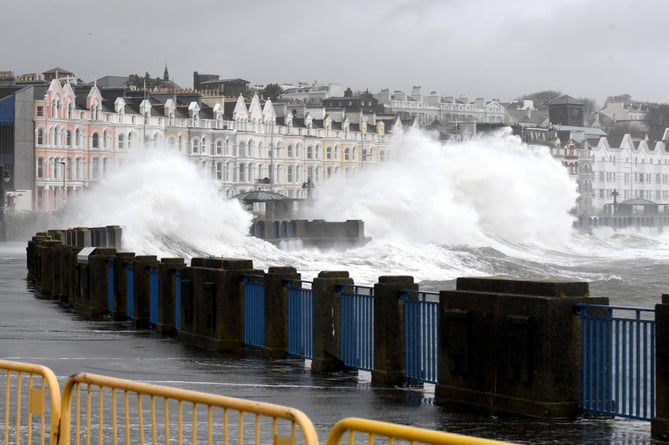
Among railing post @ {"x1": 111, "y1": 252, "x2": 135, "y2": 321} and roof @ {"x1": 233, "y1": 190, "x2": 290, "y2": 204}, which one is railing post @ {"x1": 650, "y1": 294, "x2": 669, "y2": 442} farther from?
roof @ {"x1": 233, "y1": 190, "x2": 290, "y2": 204}

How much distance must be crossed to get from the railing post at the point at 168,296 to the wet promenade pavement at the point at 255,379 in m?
0.29

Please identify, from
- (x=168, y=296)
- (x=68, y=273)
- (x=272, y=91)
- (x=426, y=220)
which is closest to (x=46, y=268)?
(x=68, y=273)

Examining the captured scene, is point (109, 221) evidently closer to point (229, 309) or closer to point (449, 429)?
point (229, 309)

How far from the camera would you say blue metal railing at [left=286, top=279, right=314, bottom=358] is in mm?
15133

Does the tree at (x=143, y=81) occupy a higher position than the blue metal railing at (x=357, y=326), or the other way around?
the tree at (x=143, y=81)

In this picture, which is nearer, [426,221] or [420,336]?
[420,336]

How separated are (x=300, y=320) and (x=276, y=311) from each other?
0.45 meters

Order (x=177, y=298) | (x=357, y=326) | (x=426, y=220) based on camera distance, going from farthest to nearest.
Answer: (x=426, y=220) → (x=177, y=298) → (x=357, y=326)

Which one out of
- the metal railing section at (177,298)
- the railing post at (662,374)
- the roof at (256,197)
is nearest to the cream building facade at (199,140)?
the roof at (256,197)

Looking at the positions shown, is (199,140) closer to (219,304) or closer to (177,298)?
(177,298)

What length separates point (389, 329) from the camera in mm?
13430

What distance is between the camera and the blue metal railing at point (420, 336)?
12961 millimetres

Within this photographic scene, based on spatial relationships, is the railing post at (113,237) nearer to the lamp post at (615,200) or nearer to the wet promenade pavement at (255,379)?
the wet promenade pavement at (255,379)

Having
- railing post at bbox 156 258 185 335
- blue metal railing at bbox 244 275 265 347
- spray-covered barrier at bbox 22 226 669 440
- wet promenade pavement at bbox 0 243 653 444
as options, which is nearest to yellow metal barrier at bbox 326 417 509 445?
wet promenade pavement at bbox 0 243 653 444
